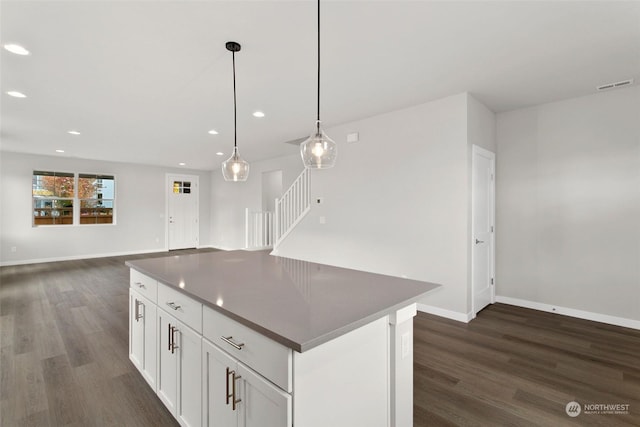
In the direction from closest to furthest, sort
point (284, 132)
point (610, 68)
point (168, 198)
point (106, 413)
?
point (106, 413) < point (610, 68) < point (284, 132) < point (168, 198)

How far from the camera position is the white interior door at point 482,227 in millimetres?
3656

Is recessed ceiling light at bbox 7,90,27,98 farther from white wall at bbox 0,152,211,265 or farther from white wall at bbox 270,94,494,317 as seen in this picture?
white wall at bbox 0,152,211,265

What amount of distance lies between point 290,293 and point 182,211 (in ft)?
29.9

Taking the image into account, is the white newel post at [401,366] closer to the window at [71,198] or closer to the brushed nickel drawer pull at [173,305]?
the brushed nickel drawer pull at [173,305]

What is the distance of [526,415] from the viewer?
6.33 feet

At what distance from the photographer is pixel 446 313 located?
145 inches

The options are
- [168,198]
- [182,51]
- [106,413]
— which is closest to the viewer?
[106,413]

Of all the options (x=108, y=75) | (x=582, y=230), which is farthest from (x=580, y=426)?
(x=108, y=75)

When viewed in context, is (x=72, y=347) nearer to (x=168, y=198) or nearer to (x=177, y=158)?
(x=177, y=158)

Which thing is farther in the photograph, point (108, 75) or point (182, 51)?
point (108, 75)

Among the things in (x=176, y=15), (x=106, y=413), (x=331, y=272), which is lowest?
(x=106, y=413)

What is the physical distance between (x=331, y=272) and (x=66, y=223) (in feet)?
28.3

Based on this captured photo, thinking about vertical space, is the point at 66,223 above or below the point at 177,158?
below

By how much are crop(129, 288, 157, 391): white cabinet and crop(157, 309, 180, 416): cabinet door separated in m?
0.12
